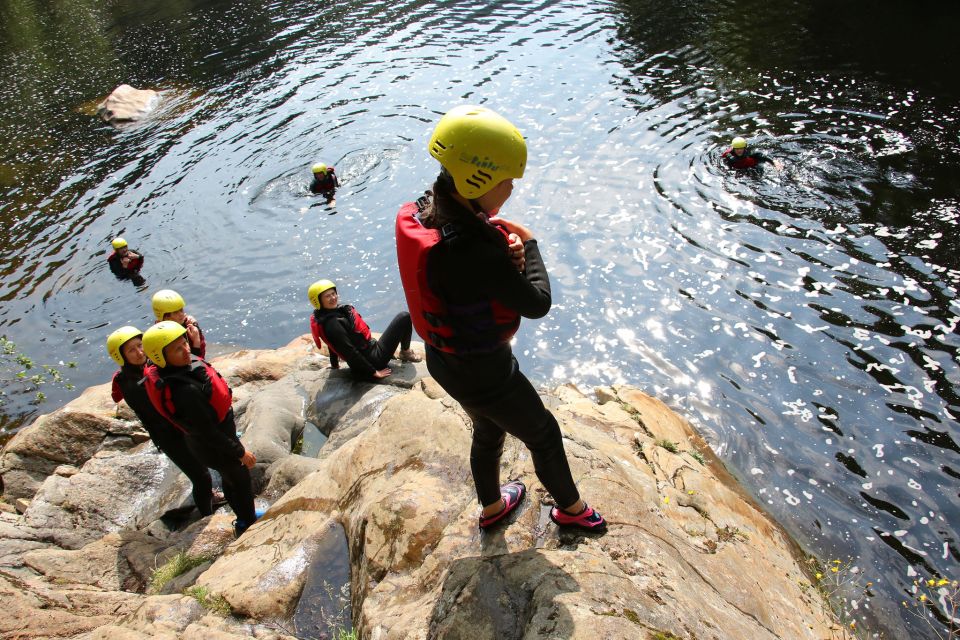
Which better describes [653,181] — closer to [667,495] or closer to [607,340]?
[607,340]

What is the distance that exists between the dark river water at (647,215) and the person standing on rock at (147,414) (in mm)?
4939

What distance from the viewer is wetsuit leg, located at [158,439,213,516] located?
21.6 ft

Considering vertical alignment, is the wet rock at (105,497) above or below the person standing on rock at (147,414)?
below

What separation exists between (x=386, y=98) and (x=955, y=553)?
1847cm

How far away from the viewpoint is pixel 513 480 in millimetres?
4473

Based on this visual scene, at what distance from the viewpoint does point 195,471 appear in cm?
666

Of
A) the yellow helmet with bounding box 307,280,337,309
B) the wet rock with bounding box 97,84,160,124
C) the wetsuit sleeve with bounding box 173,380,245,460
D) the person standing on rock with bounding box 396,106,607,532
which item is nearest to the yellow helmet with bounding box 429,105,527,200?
the person standing on rock with bounding box 396,106,607,532

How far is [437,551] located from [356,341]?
5.13 meters

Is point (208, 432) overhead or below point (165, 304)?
below

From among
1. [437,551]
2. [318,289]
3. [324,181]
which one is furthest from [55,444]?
[324,181]

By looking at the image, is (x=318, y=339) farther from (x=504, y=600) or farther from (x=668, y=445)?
(x=504, y=600)

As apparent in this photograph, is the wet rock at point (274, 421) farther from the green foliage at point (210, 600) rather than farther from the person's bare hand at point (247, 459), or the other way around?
the green foliage at point (210, 600)

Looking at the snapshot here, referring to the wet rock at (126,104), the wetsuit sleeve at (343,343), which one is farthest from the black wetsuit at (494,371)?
the wet rock at (126,104)

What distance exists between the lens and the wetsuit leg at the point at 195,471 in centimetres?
658
